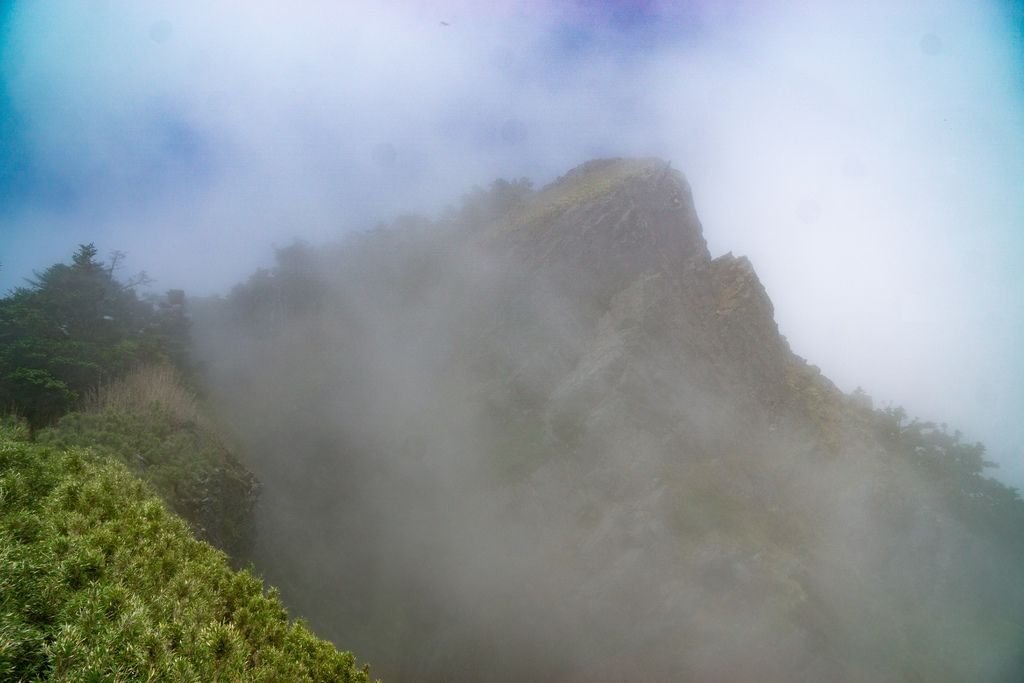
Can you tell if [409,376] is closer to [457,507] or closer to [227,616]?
[457,507]

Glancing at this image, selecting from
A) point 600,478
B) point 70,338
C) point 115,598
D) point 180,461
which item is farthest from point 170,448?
point 600,478

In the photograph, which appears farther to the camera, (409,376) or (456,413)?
(409,376)

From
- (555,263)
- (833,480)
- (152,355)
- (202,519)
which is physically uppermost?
(555,263)

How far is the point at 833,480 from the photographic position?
3178 cm

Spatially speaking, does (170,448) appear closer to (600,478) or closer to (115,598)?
(115,598)

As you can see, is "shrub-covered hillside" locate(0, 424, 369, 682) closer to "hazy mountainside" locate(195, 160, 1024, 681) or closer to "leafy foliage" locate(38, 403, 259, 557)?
"leafy foliage" locate(38, 403, 259, 557)

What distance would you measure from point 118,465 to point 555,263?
32399 mm

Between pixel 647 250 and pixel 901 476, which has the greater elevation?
pixel 647 250

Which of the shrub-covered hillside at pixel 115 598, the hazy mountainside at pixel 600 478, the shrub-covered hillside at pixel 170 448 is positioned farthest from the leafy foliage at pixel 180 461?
the hazy mountainside at pixel 600 478

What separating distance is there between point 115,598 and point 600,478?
2834 centimetres

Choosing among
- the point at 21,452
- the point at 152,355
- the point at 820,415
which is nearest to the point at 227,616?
the point at 21,452

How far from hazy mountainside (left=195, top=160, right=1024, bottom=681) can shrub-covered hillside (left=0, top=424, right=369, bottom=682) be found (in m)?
21.4

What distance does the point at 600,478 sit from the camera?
101 feet

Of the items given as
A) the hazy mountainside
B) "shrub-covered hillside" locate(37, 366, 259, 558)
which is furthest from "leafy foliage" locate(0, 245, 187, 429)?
the hazy mountainside
